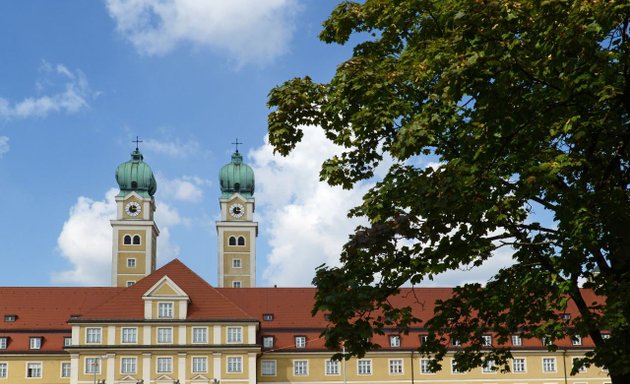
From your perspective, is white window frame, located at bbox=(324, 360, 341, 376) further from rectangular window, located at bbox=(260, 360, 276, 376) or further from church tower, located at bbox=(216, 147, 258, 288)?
church tower, located at bbox=(216, 147, 258, 288)

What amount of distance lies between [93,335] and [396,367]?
21456mm

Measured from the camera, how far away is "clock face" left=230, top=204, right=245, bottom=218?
334ft

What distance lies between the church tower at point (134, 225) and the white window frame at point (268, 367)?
1372 inches

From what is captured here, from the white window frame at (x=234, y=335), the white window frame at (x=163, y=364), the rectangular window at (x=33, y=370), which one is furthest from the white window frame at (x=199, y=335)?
the rectangular window at (x=33, y=370)

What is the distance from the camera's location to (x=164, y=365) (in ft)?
193

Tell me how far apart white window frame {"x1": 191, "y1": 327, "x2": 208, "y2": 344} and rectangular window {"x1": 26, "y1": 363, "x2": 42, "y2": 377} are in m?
11.7

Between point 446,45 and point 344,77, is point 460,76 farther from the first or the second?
point 344,77

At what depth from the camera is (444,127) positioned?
523 inches

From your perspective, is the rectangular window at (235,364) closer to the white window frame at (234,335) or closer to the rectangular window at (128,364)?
the white window frame at (234,335)

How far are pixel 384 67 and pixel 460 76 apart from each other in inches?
134

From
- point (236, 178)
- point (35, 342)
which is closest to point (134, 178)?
point (236, 178)

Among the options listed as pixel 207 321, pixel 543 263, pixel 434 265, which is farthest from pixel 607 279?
pixel 207 321

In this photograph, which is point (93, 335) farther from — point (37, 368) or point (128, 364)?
point (37, 368)

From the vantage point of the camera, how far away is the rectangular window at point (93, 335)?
5838 cm
